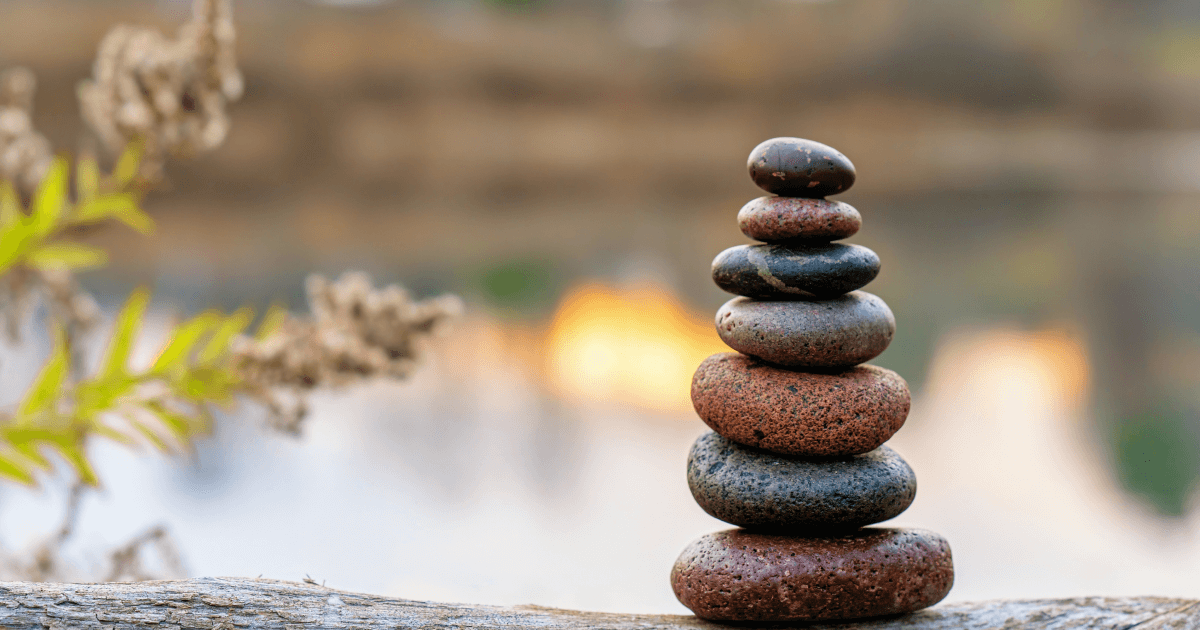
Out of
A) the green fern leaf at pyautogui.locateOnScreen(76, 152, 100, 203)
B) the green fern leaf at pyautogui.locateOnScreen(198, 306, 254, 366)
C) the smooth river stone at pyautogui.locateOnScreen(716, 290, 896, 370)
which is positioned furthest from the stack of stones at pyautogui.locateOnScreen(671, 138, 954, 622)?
the green fern leaf at pyautogui.locateOnScreen(76, 152, 100, 203)

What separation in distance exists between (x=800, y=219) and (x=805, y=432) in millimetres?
344

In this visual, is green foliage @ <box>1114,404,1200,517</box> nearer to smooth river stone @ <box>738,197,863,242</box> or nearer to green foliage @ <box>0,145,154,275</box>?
smooth river stone @ <box>738,197,863,242</box>

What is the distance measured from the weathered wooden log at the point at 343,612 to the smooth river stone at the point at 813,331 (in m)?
0.45

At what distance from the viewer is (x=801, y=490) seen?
1.46 metres

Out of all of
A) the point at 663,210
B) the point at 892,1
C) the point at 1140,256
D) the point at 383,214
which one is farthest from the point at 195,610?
the point at 892,1

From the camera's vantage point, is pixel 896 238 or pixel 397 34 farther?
pixel 397 34

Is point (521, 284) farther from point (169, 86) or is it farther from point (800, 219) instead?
point (800, 219)

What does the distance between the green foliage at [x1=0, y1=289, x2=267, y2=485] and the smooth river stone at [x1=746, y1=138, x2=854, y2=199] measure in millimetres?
942

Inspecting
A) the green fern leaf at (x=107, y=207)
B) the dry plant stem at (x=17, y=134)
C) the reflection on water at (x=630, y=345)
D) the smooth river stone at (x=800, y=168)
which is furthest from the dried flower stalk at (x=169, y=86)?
the reflection on water at (x=630, y=345)

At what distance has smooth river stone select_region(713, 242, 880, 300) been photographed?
146 cm

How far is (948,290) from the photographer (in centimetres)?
873

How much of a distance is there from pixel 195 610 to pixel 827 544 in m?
0.98

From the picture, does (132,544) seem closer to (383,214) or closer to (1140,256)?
(1140,256)

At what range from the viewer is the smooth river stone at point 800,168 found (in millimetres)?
1461
